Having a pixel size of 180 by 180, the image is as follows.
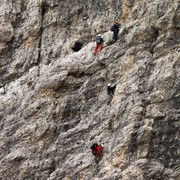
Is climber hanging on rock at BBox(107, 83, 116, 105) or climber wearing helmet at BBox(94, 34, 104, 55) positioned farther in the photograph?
climber wearing helmet at BBox(94, 34, 104, 55)

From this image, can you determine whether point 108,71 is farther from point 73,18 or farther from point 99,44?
point 73,18

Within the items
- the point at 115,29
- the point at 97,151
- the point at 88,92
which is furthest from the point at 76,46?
the point at 97,151

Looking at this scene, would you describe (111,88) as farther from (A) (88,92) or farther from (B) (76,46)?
(B) (76,46)

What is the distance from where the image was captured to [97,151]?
33812mm

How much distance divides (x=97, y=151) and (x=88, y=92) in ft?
16.9

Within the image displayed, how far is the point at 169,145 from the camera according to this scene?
3159cm

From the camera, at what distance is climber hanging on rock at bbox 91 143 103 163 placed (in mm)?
33750

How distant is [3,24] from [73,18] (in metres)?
5.90

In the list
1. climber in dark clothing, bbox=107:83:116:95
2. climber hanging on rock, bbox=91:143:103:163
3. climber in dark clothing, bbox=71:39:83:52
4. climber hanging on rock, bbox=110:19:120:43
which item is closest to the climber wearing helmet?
climber hanging on rock, bbox=110:19:120:43

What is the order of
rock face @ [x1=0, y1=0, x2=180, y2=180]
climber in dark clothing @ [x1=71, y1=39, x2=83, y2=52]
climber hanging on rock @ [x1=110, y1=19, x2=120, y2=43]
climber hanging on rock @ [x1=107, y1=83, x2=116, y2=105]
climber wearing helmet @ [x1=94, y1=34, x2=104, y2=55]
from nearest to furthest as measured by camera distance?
rock face @ [x1=0, y1=0, x2=180, y2=180], climber hanging on rock @ [x1=107, y1=83, x2=116, y2=105], climber hanging on rock @ [x1=110, y1=19, x2=120, y2=43], climber wearing helmet @ [x1=94, y1=34, x2=104, y2=55], climber in dark clothing @ [x1=71, y1=39, x2=83, y2=52]

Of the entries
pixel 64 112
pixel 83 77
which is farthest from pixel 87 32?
pixel 64 112

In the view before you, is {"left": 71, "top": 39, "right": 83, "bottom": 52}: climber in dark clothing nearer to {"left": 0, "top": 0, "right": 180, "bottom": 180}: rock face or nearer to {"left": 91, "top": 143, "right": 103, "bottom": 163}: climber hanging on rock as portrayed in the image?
{"left": 0, "top": 0, "right": 180, "bottom": 180}: rock face

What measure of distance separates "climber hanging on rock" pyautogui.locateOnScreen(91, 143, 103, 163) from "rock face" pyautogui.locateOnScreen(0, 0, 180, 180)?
1.12 feet

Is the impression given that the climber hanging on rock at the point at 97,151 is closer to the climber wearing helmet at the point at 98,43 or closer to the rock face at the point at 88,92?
the rock face at the point at 88,92
